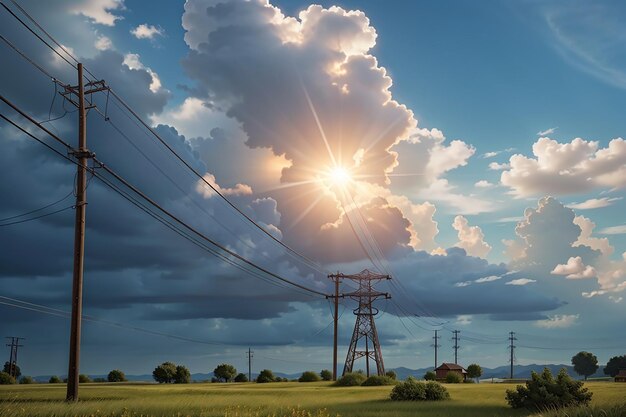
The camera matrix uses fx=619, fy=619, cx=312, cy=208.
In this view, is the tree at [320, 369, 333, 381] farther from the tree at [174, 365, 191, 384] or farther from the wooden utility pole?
the wooden utility pole

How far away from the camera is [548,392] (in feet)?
127

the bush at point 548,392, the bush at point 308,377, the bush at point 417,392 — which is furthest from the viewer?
the bush at point 308,377

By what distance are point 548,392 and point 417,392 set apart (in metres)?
9.37

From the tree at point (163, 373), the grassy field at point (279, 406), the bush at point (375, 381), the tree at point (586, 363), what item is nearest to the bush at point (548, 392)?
the grassy field at point (279, 406)

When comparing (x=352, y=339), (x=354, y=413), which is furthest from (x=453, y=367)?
(x=354, y=413)

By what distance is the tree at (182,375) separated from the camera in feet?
286

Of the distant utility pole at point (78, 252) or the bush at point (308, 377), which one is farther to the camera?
the bush at point (308, 377)

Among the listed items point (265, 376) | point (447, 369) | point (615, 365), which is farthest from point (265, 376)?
point (615, 365)

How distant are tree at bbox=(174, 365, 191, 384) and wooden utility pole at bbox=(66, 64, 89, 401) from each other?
192 ft

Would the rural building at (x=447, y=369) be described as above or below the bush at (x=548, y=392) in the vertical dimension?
below

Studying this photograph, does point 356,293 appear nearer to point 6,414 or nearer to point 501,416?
point 501,416

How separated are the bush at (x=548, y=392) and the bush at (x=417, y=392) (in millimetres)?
6106

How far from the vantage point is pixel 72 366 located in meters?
30.0

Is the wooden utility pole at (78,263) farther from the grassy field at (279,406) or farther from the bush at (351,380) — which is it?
the bush at (351,380)
